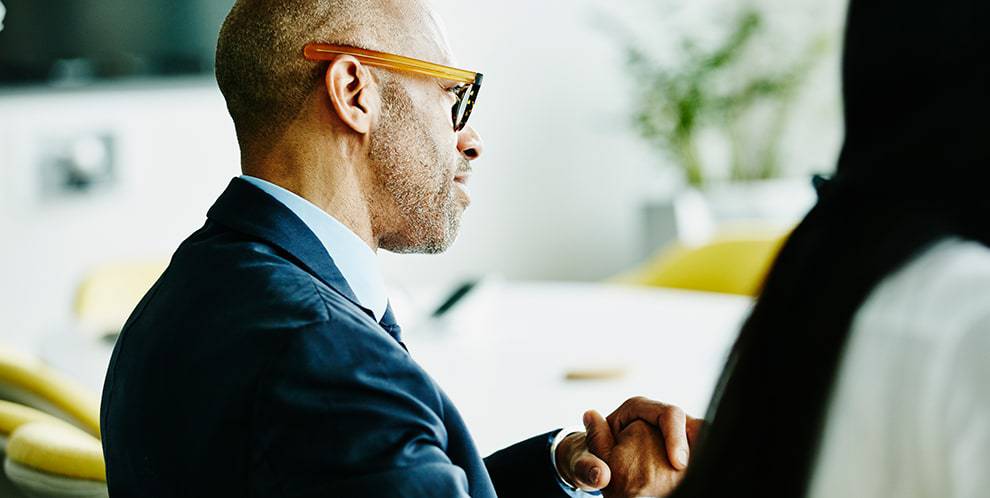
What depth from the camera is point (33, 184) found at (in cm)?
443

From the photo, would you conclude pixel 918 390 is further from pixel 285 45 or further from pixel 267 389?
pixel 285 45

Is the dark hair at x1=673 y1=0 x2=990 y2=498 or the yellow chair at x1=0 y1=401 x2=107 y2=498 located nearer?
the dark hair at x1=673 y1=0 x2=990 y2=498

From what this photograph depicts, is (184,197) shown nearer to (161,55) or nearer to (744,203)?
(161,55)

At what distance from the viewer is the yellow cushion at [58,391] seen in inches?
84.3

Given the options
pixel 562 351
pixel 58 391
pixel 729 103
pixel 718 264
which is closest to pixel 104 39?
pixel 718 264

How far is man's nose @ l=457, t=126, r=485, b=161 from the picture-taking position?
5.41 feet

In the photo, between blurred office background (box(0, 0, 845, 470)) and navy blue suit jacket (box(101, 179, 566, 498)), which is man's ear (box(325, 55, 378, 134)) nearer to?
navy blue suit jacket (box(101, 179, 566, 498))

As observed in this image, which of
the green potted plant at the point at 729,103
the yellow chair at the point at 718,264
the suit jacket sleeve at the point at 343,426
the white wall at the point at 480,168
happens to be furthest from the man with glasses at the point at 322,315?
the green potted plant at the point at 729,103

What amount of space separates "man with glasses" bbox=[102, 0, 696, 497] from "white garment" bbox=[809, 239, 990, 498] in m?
0.42

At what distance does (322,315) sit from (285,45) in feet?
1.50

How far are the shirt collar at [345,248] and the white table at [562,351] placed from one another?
0.42 meters

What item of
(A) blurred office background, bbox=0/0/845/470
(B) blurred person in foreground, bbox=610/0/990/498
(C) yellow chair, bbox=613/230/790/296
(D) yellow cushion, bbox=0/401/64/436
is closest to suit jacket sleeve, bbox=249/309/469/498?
(B) blurred person in foreground, bbox=610/0/990/498

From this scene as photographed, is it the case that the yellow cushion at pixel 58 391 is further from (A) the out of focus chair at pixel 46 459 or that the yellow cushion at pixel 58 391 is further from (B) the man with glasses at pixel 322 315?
(B) the man with glasses at pixel 322 315

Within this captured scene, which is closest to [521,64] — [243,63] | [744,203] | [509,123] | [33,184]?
[509,123]
